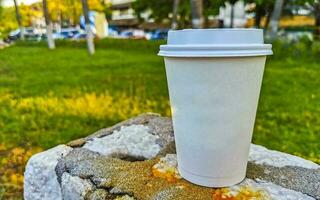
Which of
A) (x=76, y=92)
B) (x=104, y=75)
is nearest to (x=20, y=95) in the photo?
(x=76, y=92)

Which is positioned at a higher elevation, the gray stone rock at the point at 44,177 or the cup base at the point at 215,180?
the cup base at the point at 215,180

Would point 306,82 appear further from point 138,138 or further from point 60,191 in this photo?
point 60,191

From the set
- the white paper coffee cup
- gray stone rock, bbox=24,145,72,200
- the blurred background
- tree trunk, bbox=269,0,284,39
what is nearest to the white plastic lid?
the white paper coffee cup

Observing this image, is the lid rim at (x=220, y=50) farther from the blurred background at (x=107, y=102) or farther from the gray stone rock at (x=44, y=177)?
the blurred background at (x=107, y=102)

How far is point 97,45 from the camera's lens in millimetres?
18266

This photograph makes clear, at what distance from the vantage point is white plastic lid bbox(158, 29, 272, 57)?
1720 millimetres

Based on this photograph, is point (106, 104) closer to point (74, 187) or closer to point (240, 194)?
point (74, 187)

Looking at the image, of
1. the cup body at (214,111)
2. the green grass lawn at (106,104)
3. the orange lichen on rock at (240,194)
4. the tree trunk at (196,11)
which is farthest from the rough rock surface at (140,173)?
the tree trunk at (196,11)

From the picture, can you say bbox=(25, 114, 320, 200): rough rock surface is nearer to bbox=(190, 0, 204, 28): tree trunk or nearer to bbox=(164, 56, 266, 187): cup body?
bbox=(164, 56, 266, 187): cup body

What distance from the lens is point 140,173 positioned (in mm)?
2189

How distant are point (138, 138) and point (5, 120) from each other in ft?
9.17

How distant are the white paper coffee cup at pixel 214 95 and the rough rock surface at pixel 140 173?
0.44 feet

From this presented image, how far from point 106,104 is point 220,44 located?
12.3ft

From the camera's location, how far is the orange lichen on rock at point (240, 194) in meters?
1.91
